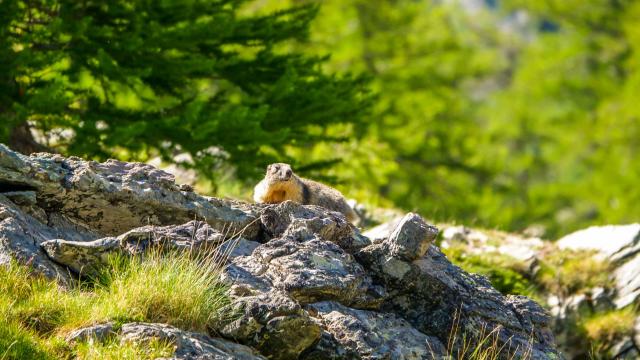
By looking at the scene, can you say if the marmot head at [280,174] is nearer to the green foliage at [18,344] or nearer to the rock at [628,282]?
the green foliage at [18,344]

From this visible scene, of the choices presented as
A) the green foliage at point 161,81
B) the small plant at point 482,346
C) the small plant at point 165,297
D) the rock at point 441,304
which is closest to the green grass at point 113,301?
the small plant at point 165,297

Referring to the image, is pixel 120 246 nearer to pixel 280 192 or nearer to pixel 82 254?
pixel 82 254

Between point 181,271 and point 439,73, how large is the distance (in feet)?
110

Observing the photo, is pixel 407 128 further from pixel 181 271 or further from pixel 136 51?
pixel 181 271

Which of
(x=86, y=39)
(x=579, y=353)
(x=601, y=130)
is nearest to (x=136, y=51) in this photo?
(x=86, y=39)

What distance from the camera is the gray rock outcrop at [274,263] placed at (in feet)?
23.8

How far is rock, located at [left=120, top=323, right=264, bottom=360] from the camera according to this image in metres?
6.71

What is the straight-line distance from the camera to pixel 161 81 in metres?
16.3

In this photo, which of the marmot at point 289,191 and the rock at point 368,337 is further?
the marmot at point 289,191

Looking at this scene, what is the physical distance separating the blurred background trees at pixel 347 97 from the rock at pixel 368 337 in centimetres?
711

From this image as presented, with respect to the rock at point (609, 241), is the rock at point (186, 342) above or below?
above

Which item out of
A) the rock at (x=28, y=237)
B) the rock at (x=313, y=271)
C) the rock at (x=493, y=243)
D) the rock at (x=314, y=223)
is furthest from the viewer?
the rock at (x=493, y=243)

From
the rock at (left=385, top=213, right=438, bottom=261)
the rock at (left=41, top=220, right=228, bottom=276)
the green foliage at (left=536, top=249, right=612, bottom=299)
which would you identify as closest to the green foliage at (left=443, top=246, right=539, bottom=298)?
the green foliage at (left=536, top=249, right=612, bottom=299)

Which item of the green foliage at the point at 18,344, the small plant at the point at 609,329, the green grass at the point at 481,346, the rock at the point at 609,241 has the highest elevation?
the green foliage at the point at 18,344
